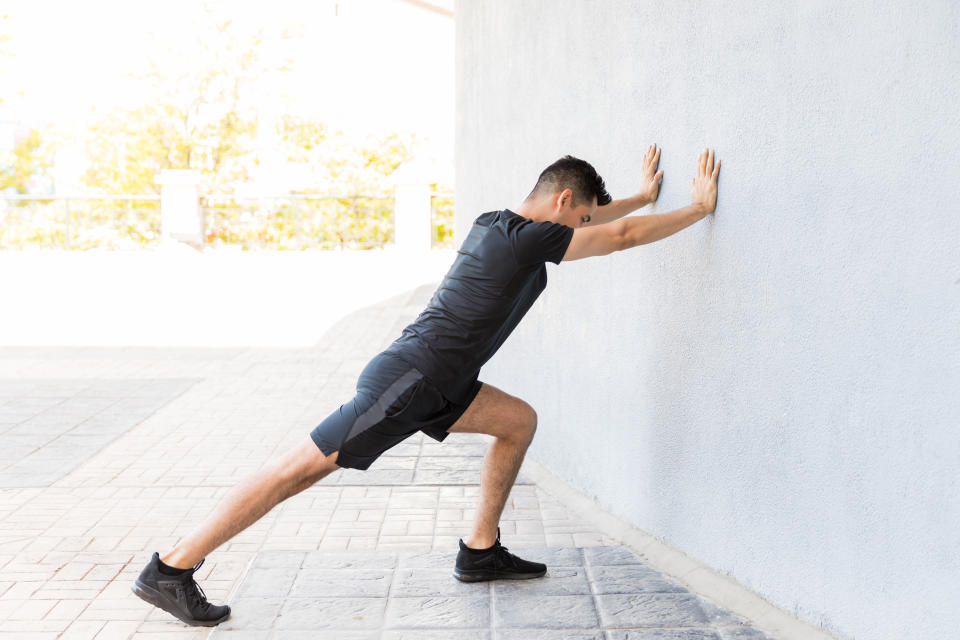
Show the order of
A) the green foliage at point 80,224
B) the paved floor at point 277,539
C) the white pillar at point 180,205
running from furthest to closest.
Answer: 1. the green foliage at point 80,224
2. the white pillar at point 180,205
3. the paved floor at point 277,539

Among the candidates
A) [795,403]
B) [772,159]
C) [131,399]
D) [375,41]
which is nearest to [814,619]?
[795,403]

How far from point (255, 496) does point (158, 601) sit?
20.7 inches

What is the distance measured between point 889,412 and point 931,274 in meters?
0.44

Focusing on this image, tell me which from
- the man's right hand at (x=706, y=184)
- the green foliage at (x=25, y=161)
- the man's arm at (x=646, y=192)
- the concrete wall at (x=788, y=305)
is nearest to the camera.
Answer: the concrete wall at (x=788, y=305)

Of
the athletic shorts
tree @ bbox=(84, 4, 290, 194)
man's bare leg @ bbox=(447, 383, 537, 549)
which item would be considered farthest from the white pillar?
the athletic shorts

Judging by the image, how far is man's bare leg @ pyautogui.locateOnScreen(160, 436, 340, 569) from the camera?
3549mm

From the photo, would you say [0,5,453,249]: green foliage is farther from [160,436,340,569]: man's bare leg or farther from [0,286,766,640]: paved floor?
[160,436,340,569]: man's bare leg

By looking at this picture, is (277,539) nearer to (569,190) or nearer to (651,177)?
(569,190)

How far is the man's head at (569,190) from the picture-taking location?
3830 millimetres

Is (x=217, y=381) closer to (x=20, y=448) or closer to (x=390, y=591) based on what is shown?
(x=20, y=448)

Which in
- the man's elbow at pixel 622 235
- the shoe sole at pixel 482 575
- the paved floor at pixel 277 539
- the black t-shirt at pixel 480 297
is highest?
the man's elbow at pixel 622 235

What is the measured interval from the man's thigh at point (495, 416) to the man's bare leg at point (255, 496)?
21.8 inches

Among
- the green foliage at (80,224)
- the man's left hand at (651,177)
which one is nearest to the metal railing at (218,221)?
the green foliage at (80,224)

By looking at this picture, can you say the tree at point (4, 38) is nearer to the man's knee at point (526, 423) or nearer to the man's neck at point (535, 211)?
the man's neck at point (535, 211)
